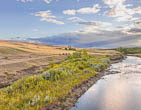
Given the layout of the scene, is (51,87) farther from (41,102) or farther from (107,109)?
(107,109)

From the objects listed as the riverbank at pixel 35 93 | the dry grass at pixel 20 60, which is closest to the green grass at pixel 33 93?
the riverbank at pixel 35 93

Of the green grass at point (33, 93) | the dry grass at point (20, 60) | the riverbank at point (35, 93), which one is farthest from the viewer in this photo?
the dry grass at point (20, 60)

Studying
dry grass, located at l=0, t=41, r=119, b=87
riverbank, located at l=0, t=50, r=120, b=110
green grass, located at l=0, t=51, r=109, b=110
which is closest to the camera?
green grass, located at l=0, t=51, r=109, b=110

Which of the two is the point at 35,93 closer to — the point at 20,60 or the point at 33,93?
the point at 33,93

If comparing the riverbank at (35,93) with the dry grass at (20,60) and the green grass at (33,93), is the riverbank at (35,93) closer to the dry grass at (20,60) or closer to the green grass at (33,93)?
the green grass at (33,93)

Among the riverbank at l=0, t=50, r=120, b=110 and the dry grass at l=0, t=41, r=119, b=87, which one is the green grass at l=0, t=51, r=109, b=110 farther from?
the dry grass at l=0, t=41, r=119, b=87

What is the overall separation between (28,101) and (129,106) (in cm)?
1063

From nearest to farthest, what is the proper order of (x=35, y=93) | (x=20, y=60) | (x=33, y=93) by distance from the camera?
(x=33, y=93) < (x=35, y=93) < (x=20, y=60)

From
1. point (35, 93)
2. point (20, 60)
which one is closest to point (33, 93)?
point (35, 93)

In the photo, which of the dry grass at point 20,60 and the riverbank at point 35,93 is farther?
the dry grass at point 20,60

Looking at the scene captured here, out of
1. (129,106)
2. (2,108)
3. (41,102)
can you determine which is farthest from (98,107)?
(2,108)

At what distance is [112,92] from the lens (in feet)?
69.7

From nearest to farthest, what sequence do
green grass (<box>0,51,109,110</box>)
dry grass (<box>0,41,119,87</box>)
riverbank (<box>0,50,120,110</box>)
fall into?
1. green grass (<box>0,51,109,110</box>)
2. riverbank (<box>0,50,120,110</box>)
3. dry grass (<box>0,41,119,87</box>)

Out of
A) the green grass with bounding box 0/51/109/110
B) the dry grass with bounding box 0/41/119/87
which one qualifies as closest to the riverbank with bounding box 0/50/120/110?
the green grass with bounding box 0/51/109/110
